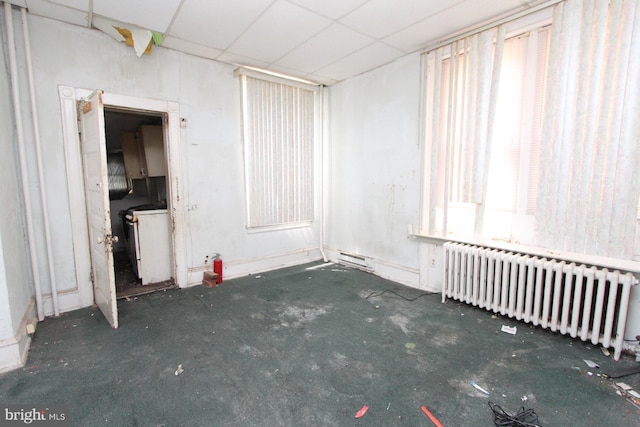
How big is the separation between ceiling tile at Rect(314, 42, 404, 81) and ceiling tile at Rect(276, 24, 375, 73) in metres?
0.11

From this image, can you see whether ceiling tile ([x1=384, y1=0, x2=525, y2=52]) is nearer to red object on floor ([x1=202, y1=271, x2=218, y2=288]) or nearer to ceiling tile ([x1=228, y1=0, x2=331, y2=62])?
ceiling tile ([x1=228, y1=0, x2=331, y2=62])

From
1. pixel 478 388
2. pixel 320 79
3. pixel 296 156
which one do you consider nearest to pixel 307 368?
pixel 478 388

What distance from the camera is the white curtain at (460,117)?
2920mm

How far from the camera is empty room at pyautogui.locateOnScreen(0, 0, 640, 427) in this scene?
1.99 meters

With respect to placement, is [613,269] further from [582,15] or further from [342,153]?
[342,153]

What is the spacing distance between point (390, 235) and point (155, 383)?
2.99 meters

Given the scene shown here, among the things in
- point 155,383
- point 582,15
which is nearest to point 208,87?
point 155,383

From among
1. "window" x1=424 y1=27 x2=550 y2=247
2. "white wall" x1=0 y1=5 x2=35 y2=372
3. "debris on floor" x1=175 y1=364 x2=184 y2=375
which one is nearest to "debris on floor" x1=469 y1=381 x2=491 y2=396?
"window" x1=424 y1=27 x2=550 y2=247

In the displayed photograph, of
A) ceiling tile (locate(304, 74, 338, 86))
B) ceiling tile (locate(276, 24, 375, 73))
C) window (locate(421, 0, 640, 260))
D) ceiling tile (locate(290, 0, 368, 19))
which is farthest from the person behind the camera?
ceiling tile (locate(304, 74, 338, 86))

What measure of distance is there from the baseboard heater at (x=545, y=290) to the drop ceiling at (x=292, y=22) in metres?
2.19

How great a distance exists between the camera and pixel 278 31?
2.98m

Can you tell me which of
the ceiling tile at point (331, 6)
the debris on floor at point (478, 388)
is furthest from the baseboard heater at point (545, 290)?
the ceiling tile at point (331, 6)

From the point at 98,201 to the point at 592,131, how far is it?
4.23m

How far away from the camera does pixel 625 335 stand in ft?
7.68
